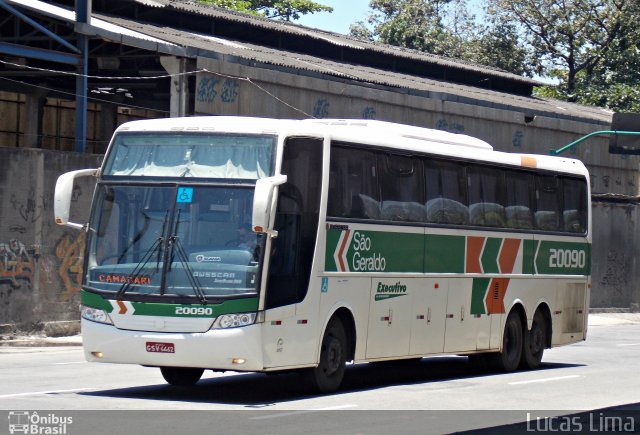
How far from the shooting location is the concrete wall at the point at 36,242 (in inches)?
982

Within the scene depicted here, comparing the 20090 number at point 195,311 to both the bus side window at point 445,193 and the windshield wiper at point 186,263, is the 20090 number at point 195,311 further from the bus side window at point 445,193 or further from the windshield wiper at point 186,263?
the bus side window at point 445,193

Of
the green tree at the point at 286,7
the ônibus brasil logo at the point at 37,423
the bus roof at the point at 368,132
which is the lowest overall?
the ônibus brasil logo at the point at 37,423

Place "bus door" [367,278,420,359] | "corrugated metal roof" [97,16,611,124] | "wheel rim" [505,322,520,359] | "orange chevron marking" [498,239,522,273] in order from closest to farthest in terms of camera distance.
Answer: "bus door" [367,278,420,359] < "orange chevron marking" [498,239,522,273] < "wheel rim" [505,322,520,359] < "corrugated metal roof" [97,16,611,124]

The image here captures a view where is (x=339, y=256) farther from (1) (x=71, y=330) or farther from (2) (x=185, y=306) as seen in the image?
(1) (x=71, y=330)

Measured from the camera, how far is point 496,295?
2062 cm

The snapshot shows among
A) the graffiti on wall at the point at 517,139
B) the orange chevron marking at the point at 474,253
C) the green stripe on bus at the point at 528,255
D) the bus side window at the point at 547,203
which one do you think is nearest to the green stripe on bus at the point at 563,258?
the green stripe on bus at the point at 528,255

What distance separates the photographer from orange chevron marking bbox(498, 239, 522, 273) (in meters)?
20.7

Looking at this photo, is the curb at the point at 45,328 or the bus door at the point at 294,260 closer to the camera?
the bus door at the point at 294,260

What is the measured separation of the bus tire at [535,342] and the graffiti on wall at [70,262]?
982 centimetres

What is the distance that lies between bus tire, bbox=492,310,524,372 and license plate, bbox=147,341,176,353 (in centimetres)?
785

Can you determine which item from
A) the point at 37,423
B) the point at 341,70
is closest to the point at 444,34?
the point at 341,70

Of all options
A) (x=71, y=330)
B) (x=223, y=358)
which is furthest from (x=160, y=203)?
(x=71, y=330)

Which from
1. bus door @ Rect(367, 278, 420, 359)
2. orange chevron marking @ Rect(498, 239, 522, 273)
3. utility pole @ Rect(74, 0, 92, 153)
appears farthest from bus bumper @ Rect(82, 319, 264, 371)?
utility pole @ Rect(74, 0, 92, 153)

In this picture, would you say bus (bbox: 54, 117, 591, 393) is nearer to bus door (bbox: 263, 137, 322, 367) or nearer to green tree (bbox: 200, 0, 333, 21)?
bus door (bbox: 263, 137, 322, 367)
